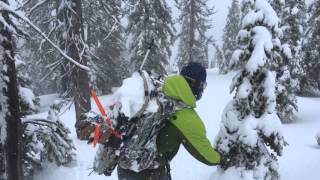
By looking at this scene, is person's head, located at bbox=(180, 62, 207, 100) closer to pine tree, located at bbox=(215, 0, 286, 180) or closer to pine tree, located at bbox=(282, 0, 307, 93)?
pine tree, located at bbox=(215, 0, 286, 180)

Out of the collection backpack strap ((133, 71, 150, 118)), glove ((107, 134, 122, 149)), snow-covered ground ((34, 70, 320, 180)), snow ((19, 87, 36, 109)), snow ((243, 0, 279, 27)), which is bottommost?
snow-covered ground ((34, 70, 320, 180))

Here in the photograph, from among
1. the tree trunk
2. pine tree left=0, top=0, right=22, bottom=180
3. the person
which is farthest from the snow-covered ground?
the tree trunk

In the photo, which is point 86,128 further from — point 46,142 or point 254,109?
point 254,109

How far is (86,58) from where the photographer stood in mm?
15102

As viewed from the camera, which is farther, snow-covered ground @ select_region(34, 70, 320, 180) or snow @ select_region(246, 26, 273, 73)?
snow-covered ground @ select_region(34, 70, 320, 180)

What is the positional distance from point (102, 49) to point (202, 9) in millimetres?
11663

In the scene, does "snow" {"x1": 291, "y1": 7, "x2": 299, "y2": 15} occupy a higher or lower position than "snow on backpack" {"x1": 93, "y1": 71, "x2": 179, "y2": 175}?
higher

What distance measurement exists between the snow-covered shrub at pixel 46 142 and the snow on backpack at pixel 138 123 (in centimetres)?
484

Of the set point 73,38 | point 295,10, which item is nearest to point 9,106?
point 73,38

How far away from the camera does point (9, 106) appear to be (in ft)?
25.4

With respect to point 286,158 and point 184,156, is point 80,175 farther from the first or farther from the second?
point 286,158

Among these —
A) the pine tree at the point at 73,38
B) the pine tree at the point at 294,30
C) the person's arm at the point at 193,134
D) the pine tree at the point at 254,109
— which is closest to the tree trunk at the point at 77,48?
the pine tree at the point at 73,38

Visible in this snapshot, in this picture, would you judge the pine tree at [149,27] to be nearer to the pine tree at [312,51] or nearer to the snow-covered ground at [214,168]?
the snow-covered ground at [214,168]

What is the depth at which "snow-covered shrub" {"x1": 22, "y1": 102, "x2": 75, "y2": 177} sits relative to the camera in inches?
363
